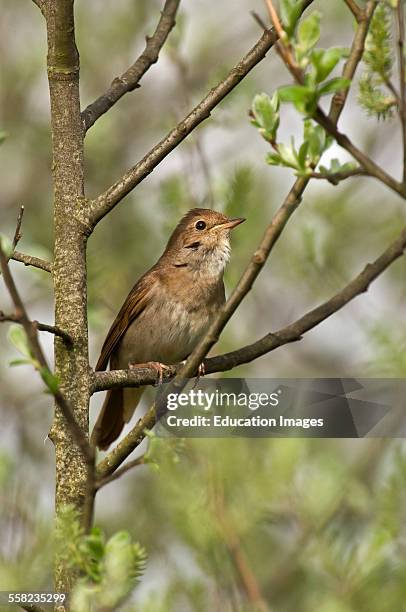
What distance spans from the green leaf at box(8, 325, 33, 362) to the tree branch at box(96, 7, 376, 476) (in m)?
0.48

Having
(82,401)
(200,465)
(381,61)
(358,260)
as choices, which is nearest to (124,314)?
(358,260)

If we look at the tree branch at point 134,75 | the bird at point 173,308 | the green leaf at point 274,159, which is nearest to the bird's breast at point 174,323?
the bird at point 173,308

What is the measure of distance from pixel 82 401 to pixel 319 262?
7.64 feet

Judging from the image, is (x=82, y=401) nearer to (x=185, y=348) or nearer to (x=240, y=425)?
(x=240, y=425)

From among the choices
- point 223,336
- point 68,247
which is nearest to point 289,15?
point 68,247

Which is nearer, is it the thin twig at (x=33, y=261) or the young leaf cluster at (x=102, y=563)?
the young leaf cluster at (x=102, y=563)

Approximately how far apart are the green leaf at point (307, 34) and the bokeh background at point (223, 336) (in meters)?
0.67

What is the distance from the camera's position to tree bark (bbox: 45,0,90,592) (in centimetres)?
307

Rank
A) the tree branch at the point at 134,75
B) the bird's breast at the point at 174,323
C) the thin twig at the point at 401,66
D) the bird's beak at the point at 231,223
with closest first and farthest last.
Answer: the thin twig at the point at 401,66
the tree branch at the point at 134,75
the bird's beak at the point at 231,223
the bird's breast at the point at 174,323

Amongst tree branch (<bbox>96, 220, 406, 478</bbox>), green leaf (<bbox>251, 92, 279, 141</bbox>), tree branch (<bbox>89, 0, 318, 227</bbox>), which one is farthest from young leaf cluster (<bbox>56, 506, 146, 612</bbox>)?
tree branch (<bbox>89, 0, 318, 227</bbox>)

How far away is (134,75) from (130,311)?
2.69 m

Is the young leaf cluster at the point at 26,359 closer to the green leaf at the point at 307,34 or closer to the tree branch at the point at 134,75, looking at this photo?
the green leaf at the point at 307,34

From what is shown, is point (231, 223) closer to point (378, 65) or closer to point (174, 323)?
point (174, 323)

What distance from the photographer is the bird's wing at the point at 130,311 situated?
630cm
